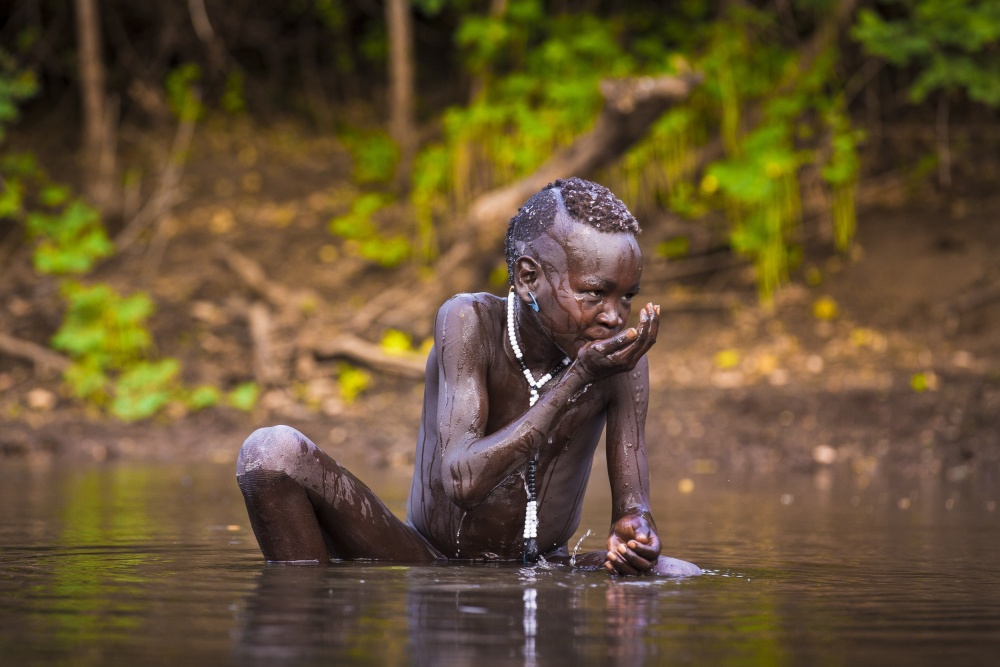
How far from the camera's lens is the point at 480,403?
412 cm

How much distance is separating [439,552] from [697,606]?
120 centimetres

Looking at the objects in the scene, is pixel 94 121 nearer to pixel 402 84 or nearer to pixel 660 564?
pixel 402 84

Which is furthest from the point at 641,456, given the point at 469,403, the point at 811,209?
the point at 811,209

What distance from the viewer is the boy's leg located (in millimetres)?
4117

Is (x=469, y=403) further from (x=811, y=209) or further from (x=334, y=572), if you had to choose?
(x=811, y=209)

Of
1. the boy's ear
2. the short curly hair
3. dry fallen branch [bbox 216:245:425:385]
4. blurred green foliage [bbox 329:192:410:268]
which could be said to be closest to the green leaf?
dry fallen branch [bbox 216:245:425:385]

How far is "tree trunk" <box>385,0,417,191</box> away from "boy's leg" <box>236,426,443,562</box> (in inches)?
400

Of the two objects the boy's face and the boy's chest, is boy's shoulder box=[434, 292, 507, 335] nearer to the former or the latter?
the boy's chest

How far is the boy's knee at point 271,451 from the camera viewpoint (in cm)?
410

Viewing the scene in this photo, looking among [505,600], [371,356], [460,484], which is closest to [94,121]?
[371,356]

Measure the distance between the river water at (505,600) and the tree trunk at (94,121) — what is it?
850cm

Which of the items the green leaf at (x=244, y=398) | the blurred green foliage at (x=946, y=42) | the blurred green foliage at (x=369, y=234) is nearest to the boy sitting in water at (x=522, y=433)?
the green leaf at (x=244, y=398)

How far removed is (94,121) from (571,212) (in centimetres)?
1146

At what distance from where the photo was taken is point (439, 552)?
447 centimetres
